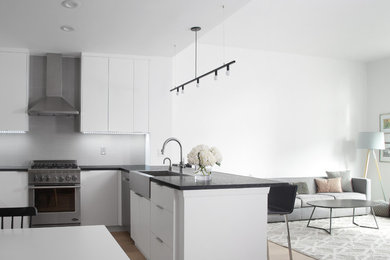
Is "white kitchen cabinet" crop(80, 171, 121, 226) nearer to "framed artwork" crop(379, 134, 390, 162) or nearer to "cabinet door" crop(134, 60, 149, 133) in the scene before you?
"cabinet door" crop(134, 60, 149, 133)

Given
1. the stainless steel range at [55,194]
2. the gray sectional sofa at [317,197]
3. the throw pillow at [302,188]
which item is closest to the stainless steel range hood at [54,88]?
the stainless steel range at [55,194]

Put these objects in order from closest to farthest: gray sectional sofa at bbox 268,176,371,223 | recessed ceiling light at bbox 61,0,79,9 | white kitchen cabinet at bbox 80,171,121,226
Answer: recessed ceiling light at bbox 61,0,79,9 → white kitchen cabinet at bbox 80,171,121,226 → gray sectional sofa at bbox 268,176,371,223

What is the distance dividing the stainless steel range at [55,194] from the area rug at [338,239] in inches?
104

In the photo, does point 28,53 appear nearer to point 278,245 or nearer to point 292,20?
point 292,20

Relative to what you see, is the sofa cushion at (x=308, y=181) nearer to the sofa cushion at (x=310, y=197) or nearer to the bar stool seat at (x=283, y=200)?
the sofa cushion at (x=310, y=197)

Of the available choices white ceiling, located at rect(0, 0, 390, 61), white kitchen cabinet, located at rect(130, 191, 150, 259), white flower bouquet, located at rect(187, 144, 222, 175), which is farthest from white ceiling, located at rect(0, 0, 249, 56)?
white kitchen cabinet, located at rect(130, 191, 150, 259)

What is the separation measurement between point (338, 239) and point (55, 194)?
371 centimetres

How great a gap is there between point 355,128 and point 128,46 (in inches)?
192

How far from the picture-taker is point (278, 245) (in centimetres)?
482

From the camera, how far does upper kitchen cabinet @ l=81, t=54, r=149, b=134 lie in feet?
18.5

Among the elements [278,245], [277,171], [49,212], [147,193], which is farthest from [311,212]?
[49,212]

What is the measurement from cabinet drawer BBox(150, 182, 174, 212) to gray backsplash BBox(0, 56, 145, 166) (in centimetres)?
258

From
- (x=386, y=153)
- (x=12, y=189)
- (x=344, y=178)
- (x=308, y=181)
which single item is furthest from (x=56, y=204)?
(x=386, y=153)

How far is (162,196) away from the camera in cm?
331
